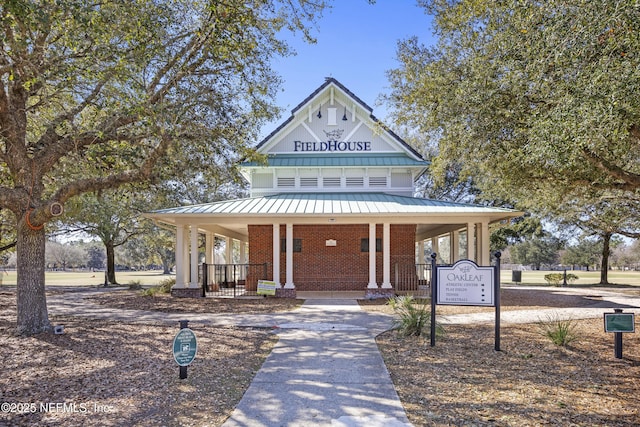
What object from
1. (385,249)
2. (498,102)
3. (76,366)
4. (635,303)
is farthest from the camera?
(385,249)

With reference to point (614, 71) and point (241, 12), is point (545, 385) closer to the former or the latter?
point (614, 71)

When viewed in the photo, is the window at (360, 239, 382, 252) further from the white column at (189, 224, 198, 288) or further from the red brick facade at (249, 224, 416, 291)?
the white column at (189, 224, 198, 288)

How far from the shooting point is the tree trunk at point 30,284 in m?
8.93

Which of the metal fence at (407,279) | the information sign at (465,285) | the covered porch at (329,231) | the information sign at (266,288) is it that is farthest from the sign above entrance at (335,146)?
the information sign at (465,285)

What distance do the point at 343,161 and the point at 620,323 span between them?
43.2 feet

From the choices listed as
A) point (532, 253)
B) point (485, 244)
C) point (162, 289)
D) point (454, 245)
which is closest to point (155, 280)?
point (162, 289)

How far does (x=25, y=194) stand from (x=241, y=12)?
6104 millimetres

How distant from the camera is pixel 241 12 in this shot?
9117 mm

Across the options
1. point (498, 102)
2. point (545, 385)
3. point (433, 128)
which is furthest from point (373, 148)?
point (545, 385)

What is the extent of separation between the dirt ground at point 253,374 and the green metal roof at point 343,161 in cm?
1006

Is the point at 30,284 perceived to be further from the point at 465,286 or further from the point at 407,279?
the point at 407,279

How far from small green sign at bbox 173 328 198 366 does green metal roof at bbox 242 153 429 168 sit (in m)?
13.0

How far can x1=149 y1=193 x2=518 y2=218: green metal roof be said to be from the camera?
611 inches

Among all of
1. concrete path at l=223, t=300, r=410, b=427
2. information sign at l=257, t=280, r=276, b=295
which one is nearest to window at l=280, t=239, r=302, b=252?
information sign at l=257, t=280, r=276, b=295
